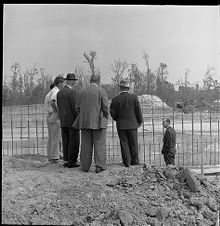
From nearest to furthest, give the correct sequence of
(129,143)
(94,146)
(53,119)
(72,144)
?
(94,146)
(72,144)
(129,143)
(53,119)

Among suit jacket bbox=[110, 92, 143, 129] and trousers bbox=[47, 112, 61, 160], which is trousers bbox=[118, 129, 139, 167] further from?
trousers bbox=[47, 112, 61, 160]

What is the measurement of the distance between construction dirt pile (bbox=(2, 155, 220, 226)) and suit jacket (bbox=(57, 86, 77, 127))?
763mm

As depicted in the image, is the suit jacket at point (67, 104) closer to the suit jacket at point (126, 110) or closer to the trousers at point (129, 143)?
the suit jacket at point (126, 110)

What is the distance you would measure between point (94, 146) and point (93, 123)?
0.38 m

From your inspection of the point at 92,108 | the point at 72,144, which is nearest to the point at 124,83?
the point at 92,108

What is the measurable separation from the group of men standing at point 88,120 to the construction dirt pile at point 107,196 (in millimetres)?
272

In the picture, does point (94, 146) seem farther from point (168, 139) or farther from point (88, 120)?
point (168, 139)

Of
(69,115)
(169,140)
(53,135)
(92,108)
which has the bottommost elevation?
(169,140)

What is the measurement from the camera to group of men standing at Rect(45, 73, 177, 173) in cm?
600

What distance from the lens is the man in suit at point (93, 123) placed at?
5.96 meters

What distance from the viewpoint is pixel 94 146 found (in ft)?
19.8

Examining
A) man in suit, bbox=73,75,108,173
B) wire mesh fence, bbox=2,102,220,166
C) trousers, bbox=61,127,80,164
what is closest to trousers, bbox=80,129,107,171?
man in suit, bbox=73,75,108,173

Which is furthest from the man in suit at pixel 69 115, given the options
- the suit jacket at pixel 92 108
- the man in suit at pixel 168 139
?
the man in suit at pixel 168 139

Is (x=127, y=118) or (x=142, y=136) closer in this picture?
(x=127, y=118)
